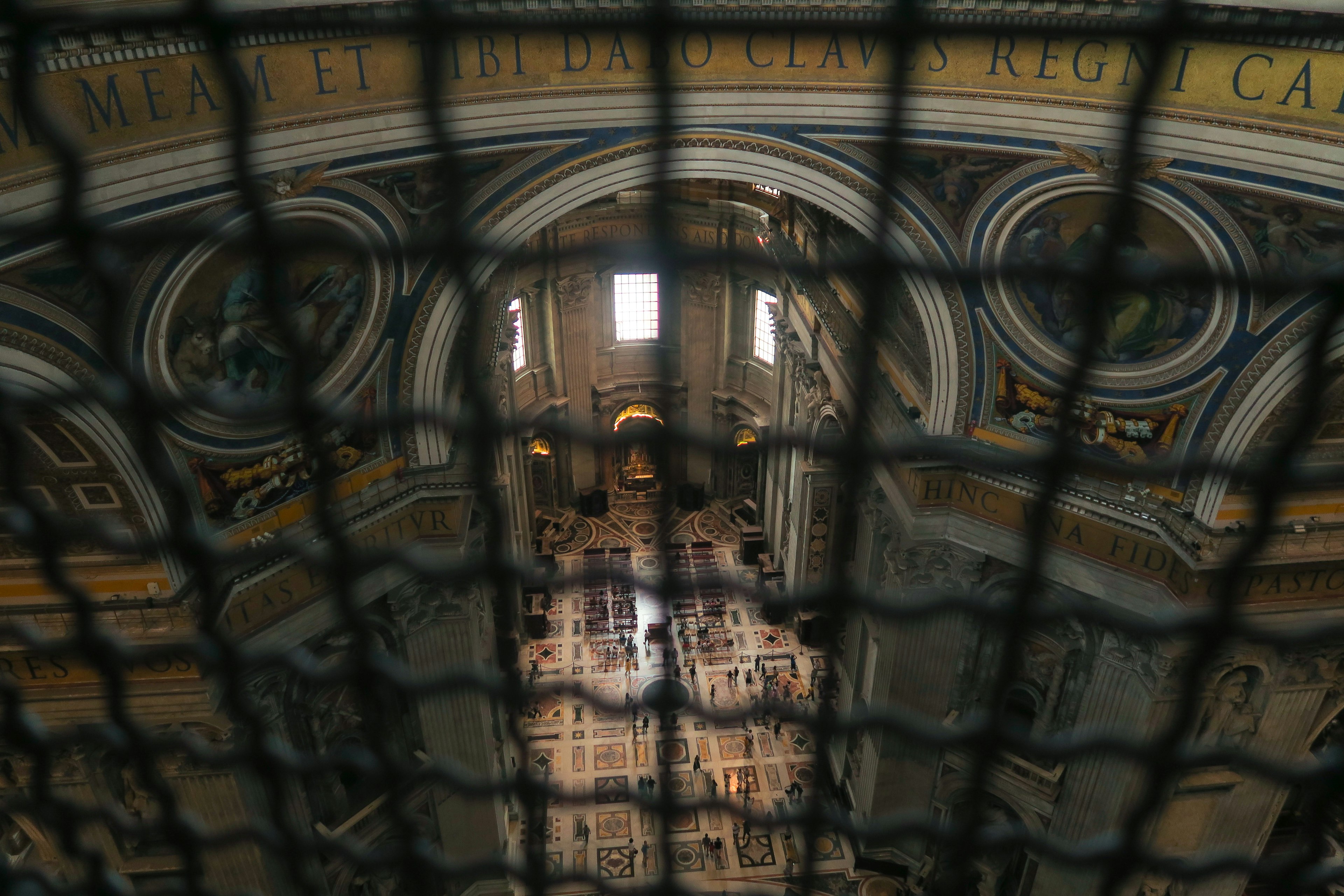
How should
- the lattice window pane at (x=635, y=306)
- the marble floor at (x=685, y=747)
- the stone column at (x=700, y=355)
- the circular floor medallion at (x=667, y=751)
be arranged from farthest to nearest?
the lattice window pane at (x=635, y=306) → the stone column at (x=700, y=355) → the marble floor at (x=685, y=747) → the circular floor medallion at (x=667, y=751)

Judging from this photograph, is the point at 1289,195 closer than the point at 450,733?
Yes

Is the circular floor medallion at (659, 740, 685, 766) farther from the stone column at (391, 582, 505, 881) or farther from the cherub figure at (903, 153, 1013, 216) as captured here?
the stone column at (391, 582, 505, 881)

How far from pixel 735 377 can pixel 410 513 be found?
8.13m

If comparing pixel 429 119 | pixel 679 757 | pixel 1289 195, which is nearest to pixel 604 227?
pixel 679 757

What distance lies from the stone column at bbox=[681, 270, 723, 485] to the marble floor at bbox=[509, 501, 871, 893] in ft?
3.95

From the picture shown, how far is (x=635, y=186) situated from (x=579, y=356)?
7.81 meters

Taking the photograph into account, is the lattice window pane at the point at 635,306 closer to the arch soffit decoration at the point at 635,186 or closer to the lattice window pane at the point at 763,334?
the lattice window pane at the point at 763,334

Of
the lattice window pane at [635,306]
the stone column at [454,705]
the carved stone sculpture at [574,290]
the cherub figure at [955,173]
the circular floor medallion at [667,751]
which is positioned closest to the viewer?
the circular floor medallion at [667,751]

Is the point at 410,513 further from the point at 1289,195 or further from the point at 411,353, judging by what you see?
the point at 1289,195

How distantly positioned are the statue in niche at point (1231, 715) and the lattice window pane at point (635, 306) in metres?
8.75

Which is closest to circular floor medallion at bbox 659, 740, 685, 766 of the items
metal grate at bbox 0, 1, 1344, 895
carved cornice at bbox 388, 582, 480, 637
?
metal grate at bbox 0, 1, 1344, 895

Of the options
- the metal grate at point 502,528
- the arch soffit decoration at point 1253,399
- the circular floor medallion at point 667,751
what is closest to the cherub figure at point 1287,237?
the arch soffit decoration at point 1253,399

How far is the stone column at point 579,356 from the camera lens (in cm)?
1386

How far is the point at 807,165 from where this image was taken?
22.2ft
